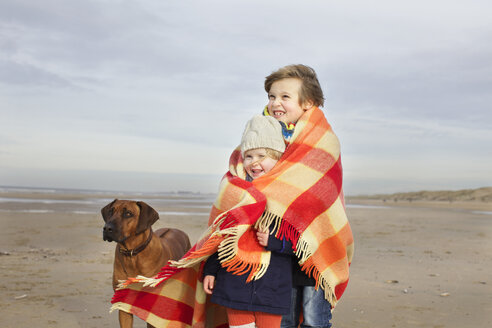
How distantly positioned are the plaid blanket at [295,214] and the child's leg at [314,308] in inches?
2.3

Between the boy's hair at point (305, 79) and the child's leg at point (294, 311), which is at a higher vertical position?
the boy's hair at point (305, 79)

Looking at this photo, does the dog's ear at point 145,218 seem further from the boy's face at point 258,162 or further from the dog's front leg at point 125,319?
the boy's face at point 258,162

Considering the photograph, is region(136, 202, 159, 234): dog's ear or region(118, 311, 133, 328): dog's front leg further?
region(136, 202, 159, 234): dog's ear

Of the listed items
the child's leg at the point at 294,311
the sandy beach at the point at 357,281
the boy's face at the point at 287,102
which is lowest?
the sandy beach at the point at 357,281

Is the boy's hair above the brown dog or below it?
above

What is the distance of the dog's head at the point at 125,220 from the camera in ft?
13.5

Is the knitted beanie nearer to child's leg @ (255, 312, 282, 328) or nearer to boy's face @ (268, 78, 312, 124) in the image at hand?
boy's face @ (268, 78, 312, 124)

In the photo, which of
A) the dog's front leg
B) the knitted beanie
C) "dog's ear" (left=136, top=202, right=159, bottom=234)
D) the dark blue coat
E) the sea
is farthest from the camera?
the sea

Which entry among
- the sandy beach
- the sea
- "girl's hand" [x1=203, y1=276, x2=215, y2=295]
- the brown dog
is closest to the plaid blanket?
"girl's hand" [x1=203, y1=276, x2=215, y2=295]

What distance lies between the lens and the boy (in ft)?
9.70

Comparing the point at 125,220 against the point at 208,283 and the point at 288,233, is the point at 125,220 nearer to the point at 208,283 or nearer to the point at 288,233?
the point at 208,283

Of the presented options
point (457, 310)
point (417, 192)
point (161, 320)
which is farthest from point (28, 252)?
point (417, 192)

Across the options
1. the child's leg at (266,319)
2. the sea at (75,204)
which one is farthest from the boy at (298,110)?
the sea at (75,204)

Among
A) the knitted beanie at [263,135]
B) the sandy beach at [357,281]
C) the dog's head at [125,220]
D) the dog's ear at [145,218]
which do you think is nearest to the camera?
the knitted beanie at [263,135]
